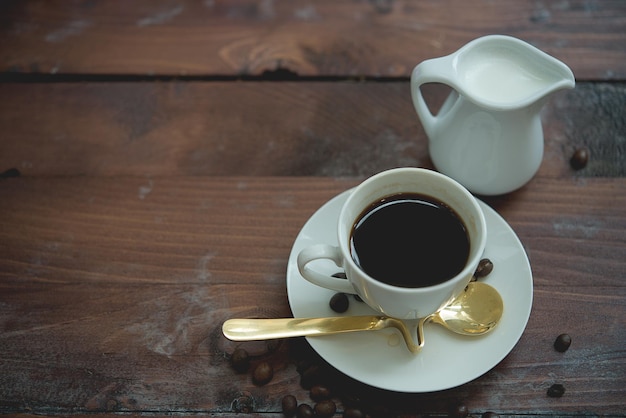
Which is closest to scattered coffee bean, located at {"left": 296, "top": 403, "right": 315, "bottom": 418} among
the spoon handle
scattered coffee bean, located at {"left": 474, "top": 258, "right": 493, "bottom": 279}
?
the spoon handle

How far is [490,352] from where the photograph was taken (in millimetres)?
912

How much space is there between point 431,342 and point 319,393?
0.18 meters

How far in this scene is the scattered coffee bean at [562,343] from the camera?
3.18 ft

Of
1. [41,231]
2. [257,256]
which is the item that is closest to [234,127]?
[257,256]

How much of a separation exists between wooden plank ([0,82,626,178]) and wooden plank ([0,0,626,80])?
0.05 m

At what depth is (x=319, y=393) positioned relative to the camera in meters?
0.95

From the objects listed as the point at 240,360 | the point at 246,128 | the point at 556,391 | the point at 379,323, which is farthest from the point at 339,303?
the point at 246,128

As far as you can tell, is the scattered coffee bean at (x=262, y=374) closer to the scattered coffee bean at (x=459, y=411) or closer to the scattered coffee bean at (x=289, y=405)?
the scattered coffee bean at (x=289, y=405)

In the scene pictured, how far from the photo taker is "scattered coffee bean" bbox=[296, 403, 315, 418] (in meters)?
0.94

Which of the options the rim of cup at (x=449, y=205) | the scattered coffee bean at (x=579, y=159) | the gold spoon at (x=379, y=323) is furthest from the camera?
the scattered coffee bean at (x=579, y=159)

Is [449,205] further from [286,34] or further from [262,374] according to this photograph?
[286,34]

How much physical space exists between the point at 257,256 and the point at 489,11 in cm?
77

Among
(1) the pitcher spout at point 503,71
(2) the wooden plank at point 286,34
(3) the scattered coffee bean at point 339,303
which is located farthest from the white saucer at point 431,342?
(2) the wooden plank at point 286,34

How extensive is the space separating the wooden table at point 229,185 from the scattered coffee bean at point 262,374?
14mm
